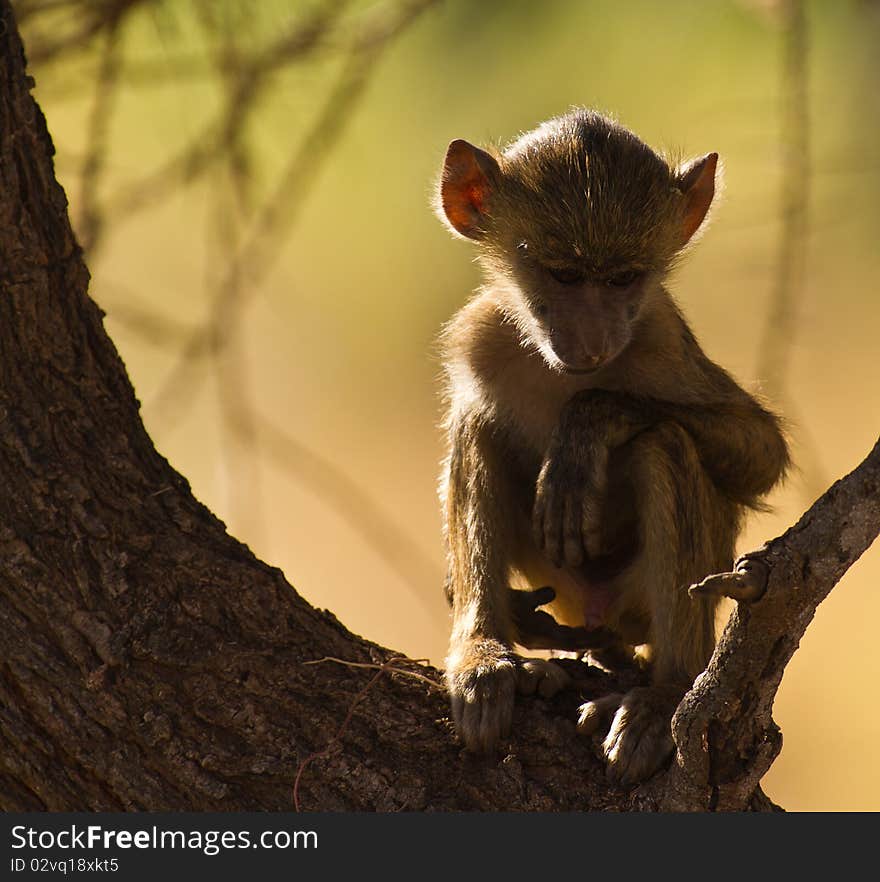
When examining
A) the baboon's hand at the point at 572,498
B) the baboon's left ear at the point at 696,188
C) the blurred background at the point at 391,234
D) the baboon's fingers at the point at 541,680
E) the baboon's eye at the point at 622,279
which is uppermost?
the blurred background at the point at 391,234

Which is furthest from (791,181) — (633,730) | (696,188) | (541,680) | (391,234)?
(391,234)

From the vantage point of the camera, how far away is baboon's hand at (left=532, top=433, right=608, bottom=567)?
4.09 metres

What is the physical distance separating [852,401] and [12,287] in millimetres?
10703

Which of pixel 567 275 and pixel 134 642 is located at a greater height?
pixel 567 275

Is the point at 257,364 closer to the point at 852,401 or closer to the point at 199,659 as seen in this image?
the point at 852,401

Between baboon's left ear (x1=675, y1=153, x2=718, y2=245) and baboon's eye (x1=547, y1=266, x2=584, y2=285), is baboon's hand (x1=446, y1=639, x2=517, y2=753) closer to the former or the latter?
baboon's eye (x1=547, y1=266, x2=584, y2=285)

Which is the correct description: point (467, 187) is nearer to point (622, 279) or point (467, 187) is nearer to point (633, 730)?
point (622, 279)

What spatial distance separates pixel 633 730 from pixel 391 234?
13.1m

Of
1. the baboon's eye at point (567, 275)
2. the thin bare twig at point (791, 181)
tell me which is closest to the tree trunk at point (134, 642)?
the baboon's eye at point (567, 275)

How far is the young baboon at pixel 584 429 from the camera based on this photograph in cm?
393

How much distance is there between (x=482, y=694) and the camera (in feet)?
12.1

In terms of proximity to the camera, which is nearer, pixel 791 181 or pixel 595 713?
pixel 595 713

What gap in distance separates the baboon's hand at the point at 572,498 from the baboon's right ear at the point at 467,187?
1059 millimetres

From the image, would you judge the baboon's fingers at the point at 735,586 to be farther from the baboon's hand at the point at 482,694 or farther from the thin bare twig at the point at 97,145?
the thin bare twig at the point at 97,145
